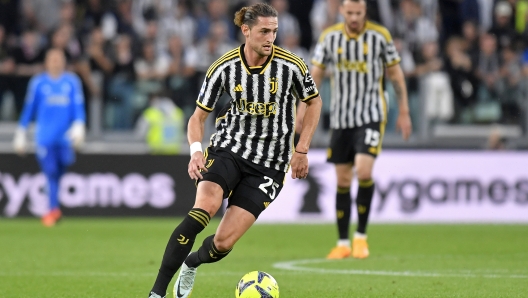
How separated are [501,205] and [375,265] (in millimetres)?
7049

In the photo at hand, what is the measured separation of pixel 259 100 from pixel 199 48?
36.9 feet

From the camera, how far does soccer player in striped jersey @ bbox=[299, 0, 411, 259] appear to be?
980 centimetres

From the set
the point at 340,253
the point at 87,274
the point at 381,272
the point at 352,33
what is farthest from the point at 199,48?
the point at 381,272

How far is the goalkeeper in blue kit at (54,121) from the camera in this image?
14.5 meters

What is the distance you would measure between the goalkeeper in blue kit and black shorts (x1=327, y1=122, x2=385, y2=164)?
18.8 feet

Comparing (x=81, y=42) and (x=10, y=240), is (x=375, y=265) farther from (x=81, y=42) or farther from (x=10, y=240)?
(x=81, y=42)

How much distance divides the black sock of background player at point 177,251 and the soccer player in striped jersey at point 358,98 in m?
3.81

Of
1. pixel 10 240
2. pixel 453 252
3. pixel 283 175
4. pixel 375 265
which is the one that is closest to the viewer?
pixel 283 175

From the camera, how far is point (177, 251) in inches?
244

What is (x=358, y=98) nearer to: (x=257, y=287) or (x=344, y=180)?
(x=344, y=180)

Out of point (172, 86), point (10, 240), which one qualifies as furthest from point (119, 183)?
point (10, 240)

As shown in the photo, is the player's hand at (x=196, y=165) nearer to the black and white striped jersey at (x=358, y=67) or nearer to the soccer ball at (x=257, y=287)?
the soccer ball at (x=257, y=287)

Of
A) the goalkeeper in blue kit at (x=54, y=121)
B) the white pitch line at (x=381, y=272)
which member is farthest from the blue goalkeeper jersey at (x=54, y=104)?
the white pitch line at (x=381, y=272)

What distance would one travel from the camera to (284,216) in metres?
15.8
